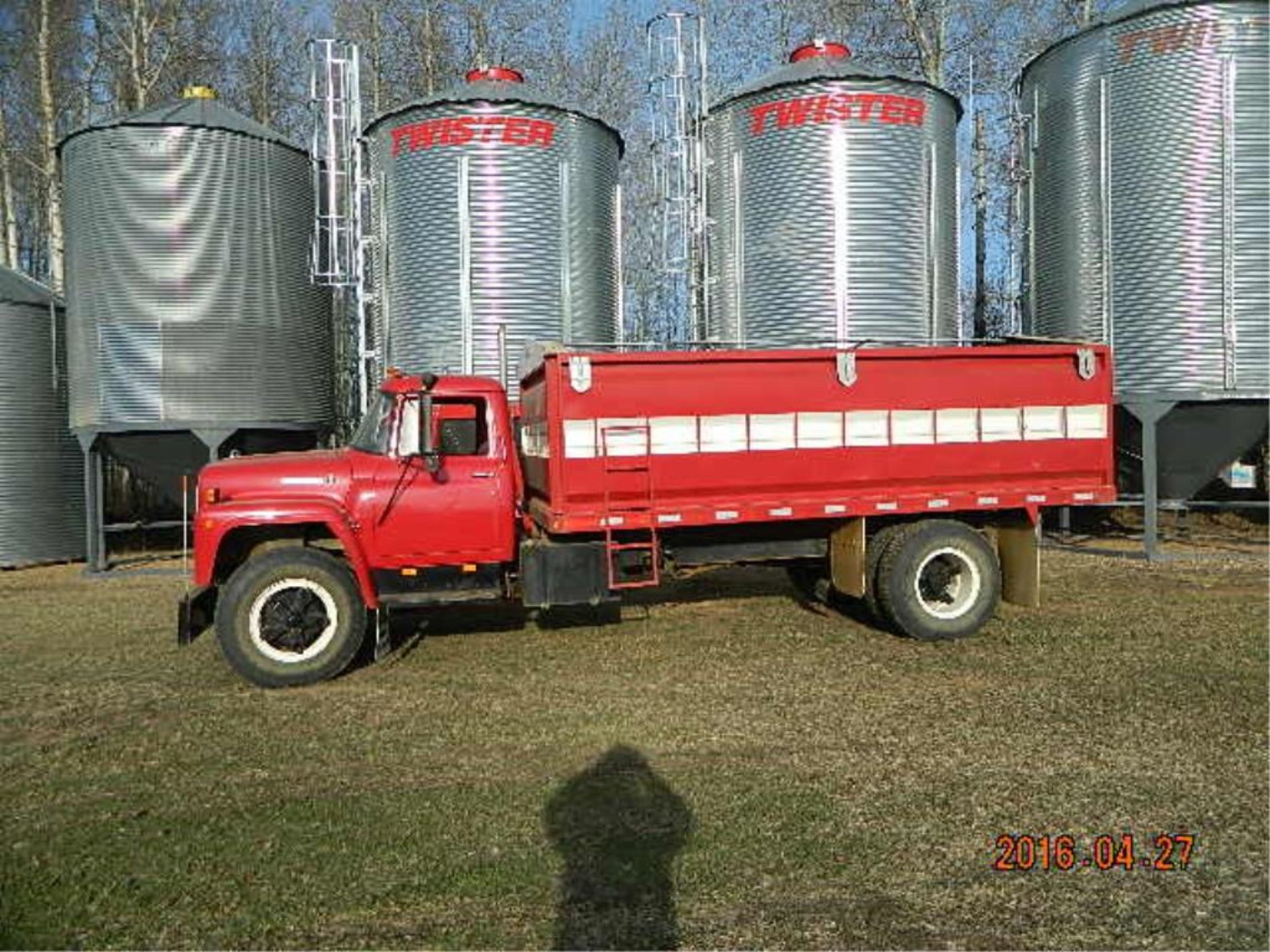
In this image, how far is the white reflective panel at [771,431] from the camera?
8414 mm

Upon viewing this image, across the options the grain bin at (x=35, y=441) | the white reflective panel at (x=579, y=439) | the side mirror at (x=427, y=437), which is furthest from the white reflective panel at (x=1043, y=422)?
the grain bin at (x=35, y=441)

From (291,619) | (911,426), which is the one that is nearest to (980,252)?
(911,426)

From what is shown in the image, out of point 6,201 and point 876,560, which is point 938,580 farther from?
point 6,201

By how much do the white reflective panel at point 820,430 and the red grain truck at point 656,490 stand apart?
0.7 inches

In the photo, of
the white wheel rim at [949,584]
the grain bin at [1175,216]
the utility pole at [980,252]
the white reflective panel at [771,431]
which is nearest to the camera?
the white reflective panel at [771,431]

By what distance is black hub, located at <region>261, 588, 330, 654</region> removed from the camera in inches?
303

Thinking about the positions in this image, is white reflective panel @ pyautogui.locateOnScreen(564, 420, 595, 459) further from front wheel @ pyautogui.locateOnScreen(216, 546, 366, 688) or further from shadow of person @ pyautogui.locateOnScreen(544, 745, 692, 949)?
shadow of person @ pyautogui.locateOnScreen(544, 745, 692, 949)

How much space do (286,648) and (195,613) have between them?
781mm

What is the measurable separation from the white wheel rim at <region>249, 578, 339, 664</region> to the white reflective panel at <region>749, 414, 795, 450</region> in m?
3.71

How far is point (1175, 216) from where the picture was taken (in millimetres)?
13531

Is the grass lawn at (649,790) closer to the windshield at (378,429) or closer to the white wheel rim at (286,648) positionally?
the white wheel rim at (286,648)

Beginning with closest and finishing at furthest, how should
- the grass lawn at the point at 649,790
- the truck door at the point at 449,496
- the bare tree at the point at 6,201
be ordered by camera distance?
the grass lawn at the point at 649,790
the truck door at the point at 449,496
the bare tree at the point at 6,201

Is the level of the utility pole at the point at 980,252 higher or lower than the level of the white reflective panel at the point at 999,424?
higher

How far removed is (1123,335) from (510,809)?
12291mm
